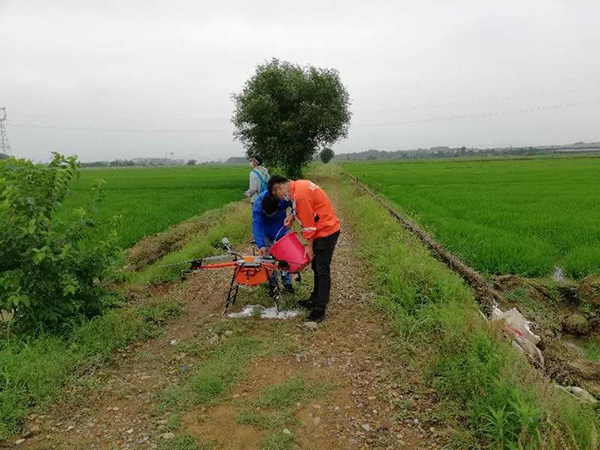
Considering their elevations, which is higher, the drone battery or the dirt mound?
the drone battery

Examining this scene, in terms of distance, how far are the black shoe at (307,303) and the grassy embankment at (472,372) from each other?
0.81 metres

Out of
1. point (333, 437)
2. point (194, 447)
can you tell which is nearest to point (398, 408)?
point (333, 437)

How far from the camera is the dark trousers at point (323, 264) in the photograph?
4.93 m

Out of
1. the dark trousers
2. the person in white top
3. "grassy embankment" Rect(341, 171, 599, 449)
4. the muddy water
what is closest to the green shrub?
the muddy water

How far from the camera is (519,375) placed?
3.22 metres

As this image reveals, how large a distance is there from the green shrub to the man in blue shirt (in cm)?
170

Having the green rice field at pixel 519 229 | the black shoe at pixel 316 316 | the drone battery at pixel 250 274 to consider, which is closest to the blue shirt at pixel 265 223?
the drone battery at pixel 250 274

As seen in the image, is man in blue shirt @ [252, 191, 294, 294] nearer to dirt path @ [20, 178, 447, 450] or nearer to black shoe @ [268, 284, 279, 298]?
black shoe @ [268, 284, 279, 298]

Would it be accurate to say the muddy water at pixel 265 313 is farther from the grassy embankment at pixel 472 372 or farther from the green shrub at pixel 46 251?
the green shrub at pixel 46 251

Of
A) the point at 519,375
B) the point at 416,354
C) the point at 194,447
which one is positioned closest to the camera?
the point at 194,447

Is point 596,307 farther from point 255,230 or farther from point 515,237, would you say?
point 255,230

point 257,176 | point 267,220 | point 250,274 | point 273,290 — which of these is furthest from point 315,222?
point 257,176

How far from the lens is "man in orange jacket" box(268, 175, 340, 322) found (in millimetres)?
4703

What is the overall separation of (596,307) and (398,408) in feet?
14.2
